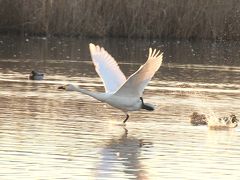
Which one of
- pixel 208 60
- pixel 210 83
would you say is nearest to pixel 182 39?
pixel 208 60

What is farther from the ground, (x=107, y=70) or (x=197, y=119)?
(x=107, y=70)

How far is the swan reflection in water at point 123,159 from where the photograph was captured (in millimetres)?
10802

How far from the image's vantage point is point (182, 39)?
41.0 m

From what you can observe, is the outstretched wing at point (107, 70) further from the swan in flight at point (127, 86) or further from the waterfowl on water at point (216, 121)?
the waterfowl on water at point (216, 121)

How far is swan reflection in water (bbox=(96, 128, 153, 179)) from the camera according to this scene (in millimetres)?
10802

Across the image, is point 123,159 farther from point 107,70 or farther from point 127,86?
point 107,70

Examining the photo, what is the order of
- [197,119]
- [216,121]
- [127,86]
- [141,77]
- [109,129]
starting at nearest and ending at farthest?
1. [109,129]
2. [141,77]
3. [127,86]
4. [216,121]
5. [197,119]

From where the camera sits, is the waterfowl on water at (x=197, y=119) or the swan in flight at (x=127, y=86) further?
the waterfowl on water at (x=197, y=119)

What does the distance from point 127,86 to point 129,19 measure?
24896 millimetres

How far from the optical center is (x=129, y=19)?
4009 cm

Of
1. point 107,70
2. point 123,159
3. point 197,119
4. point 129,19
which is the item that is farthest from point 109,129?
point 129,19

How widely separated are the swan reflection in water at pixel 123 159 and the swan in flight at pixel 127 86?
39.8 inches

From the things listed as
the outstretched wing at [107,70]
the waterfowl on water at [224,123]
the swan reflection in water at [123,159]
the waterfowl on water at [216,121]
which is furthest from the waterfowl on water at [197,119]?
the swan reflection in water at [123,159]

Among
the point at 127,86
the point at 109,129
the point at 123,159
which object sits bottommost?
the point at 109,129
